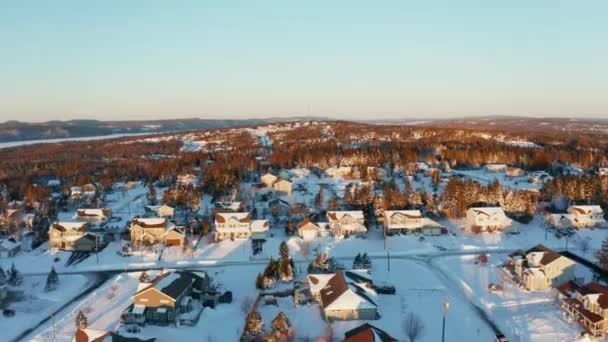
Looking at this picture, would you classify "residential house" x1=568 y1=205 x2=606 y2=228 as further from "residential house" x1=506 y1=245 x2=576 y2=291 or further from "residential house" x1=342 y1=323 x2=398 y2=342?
"residential house" x1=342 y1=323 x2=398 y2=342

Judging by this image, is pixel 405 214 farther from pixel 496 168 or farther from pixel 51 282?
pixel 496 168

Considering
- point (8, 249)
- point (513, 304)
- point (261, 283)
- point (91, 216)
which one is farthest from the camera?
point (91, 216)

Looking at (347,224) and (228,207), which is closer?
(347,224)

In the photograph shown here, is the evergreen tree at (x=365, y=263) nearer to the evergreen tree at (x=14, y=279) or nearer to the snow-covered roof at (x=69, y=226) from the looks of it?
the evergreen tree at (x=14, y=279)

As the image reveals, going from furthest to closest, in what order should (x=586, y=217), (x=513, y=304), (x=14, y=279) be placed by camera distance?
(x=586, y=217)
(x=14, y=279)
(x=513, y=304)

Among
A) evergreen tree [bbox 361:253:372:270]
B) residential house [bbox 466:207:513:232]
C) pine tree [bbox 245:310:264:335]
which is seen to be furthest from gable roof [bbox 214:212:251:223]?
residential house [bbox 466:207:513:232]

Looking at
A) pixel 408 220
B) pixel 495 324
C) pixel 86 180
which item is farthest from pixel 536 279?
pixel 86 180

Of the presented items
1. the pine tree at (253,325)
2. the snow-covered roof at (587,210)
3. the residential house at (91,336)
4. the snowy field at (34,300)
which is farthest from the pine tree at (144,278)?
the snow-covered roof at (587,210)

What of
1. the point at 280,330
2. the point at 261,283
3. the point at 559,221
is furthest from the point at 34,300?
the point at 559,221
